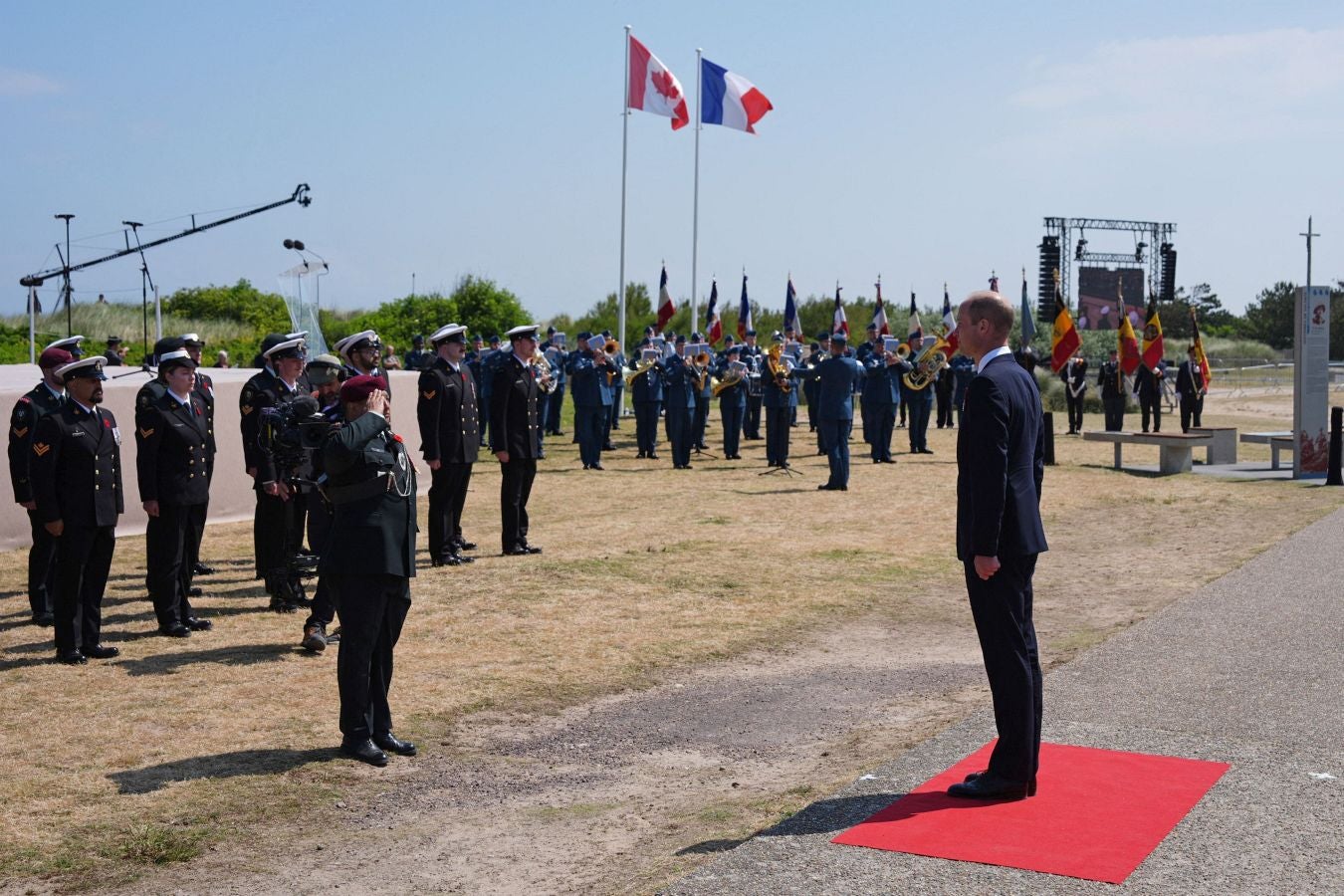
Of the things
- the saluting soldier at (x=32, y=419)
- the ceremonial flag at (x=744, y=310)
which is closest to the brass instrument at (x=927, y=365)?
the ceremonial flag at (x=744, y=310)

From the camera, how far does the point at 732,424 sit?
2339 centimetres

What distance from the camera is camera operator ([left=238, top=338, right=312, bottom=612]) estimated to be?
963 cm

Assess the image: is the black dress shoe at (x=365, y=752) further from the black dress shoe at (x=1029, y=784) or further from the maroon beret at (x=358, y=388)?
the black dress shoe at (x=1029, y=784)

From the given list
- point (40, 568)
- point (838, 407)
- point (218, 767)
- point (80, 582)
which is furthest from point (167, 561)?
point (838, 407)

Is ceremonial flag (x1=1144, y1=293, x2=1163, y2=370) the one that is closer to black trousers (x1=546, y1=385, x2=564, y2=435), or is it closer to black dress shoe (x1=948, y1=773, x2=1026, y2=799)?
black trousers (x1=546, y1=385, x2=564, y2=435)

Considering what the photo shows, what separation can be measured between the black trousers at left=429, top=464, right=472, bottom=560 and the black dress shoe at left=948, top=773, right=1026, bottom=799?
22.8 feet

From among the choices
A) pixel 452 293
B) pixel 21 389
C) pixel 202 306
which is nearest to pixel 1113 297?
pixel 452 293

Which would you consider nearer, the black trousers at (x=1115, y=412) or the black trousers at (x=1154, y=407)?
the black trousers at (x=1154, y=407)

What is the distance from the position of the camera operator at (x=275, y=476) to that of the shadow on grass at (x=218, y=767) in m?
3.21

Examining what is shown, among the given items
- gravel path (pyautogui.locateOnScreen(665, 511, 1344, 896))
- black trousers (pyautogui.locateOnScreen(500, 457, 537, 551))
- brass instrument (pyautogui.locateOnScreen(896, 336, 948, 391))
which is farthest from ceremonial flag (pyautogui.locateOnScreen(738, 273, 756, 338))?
gravel path (pyautogui.locateOnScreen(665, 511, 1344, 896))

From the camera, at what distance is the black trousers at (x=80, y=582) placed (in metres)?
8.22

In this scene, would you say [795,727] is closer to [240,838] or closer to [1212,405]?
[240,838]

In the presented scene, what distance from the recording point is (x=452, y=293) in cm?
4447

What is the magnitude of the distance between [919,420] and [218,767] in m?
19.0
